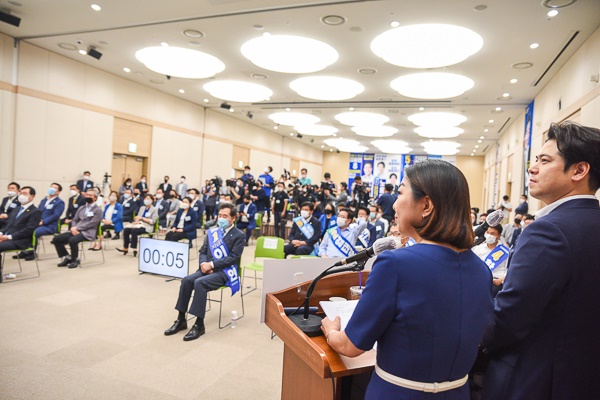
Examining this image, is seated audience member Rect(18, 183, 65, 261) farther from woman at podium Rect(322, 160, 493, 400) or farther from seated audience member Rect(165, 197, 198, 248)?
woman at podium Rect(322, 160, 493, 400)

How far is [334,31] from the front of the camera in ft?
23.8

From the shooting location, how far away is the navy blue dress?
992 millimetres

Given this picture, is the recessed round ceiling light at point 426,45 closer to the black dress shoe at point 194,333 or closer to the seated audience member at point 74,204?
the black dress shoe at point 194,333

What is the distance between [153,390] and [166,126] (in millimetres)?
12245

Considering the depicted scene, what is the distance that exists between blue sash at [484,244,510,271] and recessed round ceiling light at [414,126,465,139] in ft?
40.1

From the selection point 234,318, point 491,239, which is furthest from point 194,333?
point 491,239

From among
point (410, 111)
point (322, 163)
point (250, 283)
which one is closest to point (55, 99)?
point (250, 283)

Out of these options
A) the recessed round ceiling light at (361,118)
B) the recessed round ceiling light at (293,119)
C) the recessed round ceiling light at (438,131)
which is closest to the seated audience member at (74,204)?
the recessed round ceiling light at (293,119)

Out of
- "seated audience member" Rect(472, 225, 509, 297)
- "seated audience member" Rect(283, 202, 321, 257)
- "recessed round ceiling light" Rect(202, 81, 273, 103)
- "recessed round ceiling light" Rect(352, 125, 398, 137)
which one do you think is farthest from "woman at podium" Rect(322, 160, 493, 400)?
"recessed round ceiling light" Rect(352, 125, 398, 137)

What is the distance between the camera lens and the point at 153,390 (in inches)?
111

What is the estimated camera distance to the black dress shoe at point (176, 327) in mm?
3885

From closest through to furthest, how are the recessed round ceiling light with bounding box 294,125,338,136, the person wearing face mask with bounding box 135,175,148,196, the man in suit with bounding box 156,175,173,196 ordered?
the person wearing face mask with bounding box 135,175,148,196 < the man in suit with bounding box 156,175,173,196 < the recessed round ceiling light with bounding box 294,125,338,136

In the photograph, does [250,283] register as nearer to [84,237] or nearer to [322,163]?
[84,237]

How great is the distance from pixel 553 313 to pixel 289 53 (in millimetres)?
8082
